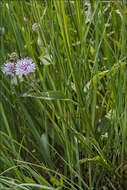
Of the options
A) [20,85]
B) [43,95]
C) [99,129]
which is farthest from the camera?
[20,85]

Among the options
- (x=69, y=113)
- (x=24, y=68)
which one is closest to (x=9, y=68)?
(x=24, y=68)

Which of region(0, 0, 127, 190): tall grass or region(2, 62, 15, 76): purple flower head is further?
region(2, 62, 15, 76): purple flower head

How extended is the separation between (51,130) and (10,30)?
1.23ft

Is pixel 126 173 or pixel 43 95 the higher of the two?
pixel 43 95

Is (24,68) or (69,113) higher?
(24,68)

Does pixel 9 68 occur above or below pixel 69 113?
above

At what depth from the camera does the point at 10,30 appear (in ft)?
2.94

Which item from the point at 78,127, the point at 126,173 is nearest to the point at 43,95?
the point at 78,127

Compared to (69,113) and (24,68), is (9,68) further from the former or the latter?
(69,113)

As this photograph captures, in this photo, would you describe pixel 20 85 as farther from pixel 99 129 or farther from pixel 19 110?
pixel 99 129

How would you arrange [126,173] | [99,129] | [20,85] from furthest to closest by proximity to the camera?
[20,85] < [99,129] < [126,173]

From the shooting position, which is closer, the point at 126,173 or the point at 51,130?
the point at 126,173

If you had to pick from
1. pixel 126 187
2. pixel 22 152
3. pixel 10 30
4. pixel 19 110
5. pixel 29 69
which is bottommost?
Answer: pixel 126 187

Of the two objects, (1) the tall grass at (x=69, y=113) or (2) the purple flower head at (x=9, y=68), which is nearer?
(1) the tall grass at (x=69, y=113)
